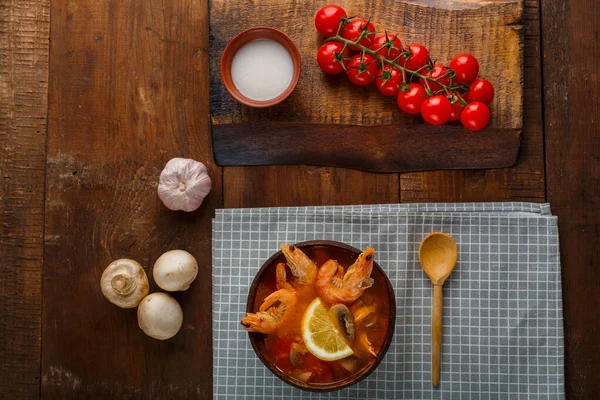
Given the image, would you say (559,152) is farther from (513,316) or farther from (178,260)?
(178,260)

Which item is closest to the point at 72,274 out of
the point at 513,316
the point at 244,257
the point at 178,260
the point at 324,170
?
the point at 178,260

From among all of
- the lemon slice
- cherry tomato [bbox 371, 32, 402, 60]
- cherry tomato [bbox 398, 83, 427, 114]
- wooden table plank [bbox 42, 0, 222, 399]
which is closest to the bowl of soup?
the lemon slice

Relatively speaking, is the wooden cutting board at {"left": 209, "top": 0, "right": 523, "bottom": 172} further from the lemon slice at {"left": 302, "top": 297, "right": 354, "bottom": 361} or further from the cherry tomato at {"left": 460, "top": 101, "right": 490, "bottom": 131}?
the lemon slice at {"left": 302, "top": 297, "right": 354, "bottom": 361}

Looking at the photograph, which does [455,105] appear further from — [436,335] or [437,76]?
[436,335]

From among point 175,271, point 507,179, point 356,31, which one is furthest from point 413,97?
point 175,271

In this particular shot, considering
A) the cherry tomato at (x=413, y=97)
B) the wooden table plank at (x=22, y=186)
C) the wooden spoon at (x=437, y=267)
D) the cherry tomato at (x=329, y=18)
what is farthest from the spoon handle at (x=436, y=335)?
the wooden table plank at (x=22, y=186)
